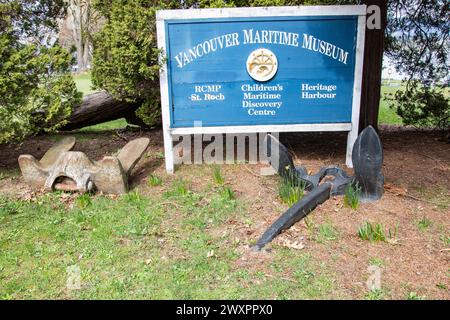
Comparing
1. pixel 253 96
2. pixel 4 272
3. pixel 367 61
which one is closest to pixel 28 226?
pixel 4 272

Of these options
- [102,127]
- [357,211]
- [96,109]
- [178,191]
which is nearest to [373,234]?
[357,211]

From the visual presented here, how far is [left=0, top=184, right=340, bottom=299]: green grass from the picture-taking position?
282 centimetres

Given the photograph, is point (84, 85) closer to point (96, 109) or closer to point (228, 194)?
point (96, 109)

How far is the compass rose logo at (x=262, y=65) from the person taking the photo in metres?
4.55

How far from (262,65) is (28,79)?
2712 millimetres

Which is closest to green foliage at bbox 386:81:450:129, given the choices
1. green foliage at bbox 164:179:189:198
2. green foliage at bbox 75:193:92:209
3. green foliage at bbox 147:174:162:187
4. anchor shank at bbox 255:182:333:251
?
anchor shank at bbox 255:182:333:251

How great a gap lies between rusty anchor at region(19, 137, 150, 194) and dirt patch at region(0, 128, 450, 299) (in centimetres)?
26

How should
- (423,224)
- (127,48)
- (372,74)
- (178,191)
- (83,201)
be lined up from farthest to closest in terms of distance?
(372,74) → (127,48) → (178,191) → (83,201) → (423,224)

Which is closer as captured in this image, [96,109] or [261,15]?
[261,15]

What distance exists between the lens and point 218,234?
3.56 metres

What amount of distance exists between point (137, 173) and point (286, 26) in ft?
8.11

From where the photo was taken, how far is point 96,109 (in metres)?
6.81

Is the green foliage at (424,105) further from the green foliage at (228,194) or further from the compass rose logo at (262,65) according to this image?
the green foliage at (228,194)
